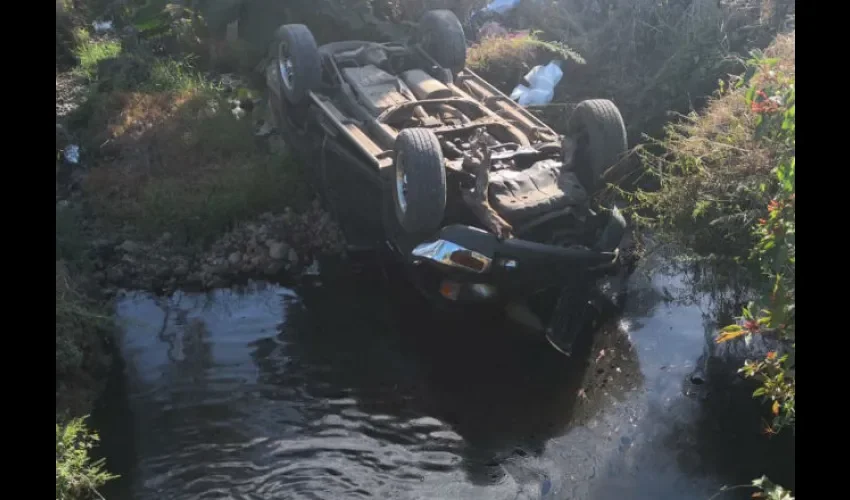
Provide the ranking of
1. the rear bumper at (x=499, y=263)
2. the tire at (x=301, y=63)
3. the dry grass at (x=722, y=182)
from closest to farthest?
1. the dry grass at (x=722, y=182)
2. the rear bumper at (x=499, y=263)
3. the tire at (x=301, y=63)

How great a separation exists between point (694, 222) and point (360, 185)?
2974 mm

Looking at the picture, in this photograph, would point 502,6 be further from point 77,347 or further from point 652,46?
point 77,347

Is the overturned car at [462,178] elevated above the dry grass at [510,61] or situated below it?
below

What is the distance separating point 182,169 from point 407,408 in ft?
13.4

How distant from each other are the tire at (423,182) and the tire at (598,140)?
4.06ft

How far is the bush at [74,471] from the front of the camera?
3986 mm

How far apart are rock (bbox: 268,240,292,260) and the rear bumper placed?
2.01 m

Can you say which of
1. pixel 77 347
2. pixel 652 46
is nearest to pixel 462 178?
pixel 77 347

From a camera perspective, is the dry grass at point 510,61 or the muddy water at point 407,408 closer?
the muddy water at point 407,408

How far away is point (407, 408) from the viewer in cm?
511

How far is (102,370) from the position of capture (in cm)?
543

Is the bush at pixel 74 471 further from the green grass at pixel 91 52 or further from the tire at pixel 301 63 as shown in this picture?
the green grass at pixel 91 52

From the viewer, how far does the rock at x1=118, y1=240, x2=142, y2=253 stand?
22.2 ft

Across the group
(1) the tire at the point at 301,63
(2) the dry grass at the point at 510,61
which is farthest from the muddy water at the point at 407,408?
(2) the dry grass at the point at 510,61
